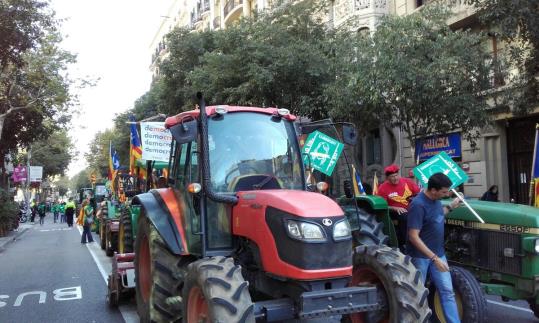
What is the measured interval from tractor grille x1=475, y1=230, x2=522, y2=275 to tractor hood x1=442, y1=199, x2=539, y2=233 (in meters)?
0.13

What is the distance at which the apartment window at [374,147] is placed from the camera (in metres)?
23.4

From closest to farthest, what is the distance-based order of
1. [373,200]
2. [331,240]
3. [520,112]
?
1. [331,240]
2. [373,200]
3. [520,112]

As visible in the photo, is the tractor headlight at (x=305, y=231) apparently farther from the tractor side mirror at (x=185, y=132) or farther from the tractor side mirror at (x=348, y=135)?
the tractor side mirror at (x=348, y=135)

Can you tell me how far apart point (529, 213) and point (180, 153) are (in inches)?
150

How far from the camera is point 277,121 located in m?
5.43

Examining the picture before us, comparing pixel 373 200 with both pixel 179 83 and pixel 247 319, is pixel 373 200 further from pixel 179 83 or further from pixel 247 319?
pixel 179 83

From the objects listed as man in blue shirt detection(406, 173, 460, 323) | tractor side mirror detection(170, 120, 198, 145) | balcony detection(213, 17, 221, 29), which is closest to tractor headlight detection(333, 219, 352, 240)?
man in blue shirt detection(406, 173, 460, 323)

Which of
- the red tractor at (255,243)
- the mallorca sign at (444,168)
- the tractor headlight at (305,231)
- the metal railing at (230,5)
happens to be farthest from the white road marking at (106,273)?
the metal railing at (230,5)

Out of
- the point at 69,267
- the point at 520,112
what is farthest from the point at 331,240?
the point at 69,267

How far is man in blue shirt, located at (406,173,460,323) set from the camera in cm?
519

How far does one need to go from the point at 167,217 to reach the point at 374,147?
19260mm

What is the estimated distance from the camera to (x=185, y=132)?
466cm

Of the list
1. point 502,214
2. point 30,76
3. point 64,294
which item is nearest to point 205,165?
point 502,214

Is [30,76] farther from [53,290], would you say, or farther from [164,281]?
[164,281]
